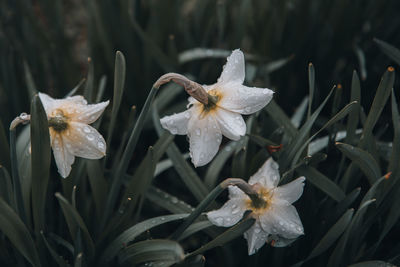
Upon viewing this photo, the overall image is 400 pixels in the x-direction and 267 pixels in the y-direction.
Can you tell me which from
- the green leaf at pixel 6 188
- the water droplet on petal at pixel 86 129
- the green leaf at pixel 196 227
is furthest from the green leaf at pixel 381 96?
the green leaf at pixel 6 188

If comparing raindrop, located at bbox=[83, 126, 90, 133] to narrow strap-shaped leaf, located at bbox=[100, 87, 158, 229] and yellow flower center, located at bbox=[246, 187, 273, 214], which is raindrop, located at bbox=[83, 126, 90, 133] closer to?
narrow strap-shaped leaf, located at bbox=[100, 87, 158, 229]

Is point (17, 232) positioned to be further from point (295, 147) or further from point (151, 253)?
point (295, 147)

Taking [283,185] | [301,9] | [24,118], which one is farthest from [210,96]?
[301,9]

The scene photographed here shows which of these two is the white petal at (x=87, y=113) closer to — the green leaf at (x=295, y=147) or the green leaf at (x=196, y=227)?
the green leaf at (x=196, y=227)

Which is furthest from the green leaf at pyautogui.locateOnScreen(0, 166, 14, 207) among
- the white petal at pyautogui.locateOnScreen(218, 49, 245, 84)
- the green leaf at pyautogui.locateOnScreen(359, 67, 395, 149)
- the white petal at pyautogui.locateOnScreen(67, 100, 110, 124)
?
the green leaf at pyautogui.locateOnScreen(359, 67, 395, 149)

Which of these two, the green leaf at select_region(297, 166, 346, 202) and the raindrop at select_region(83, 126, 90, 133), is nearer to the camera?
the raindrop at select_region(83, 126, 90, 133)

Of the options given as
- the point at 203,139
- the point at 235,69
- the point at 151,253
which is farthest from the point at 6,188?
the point at 235,69
